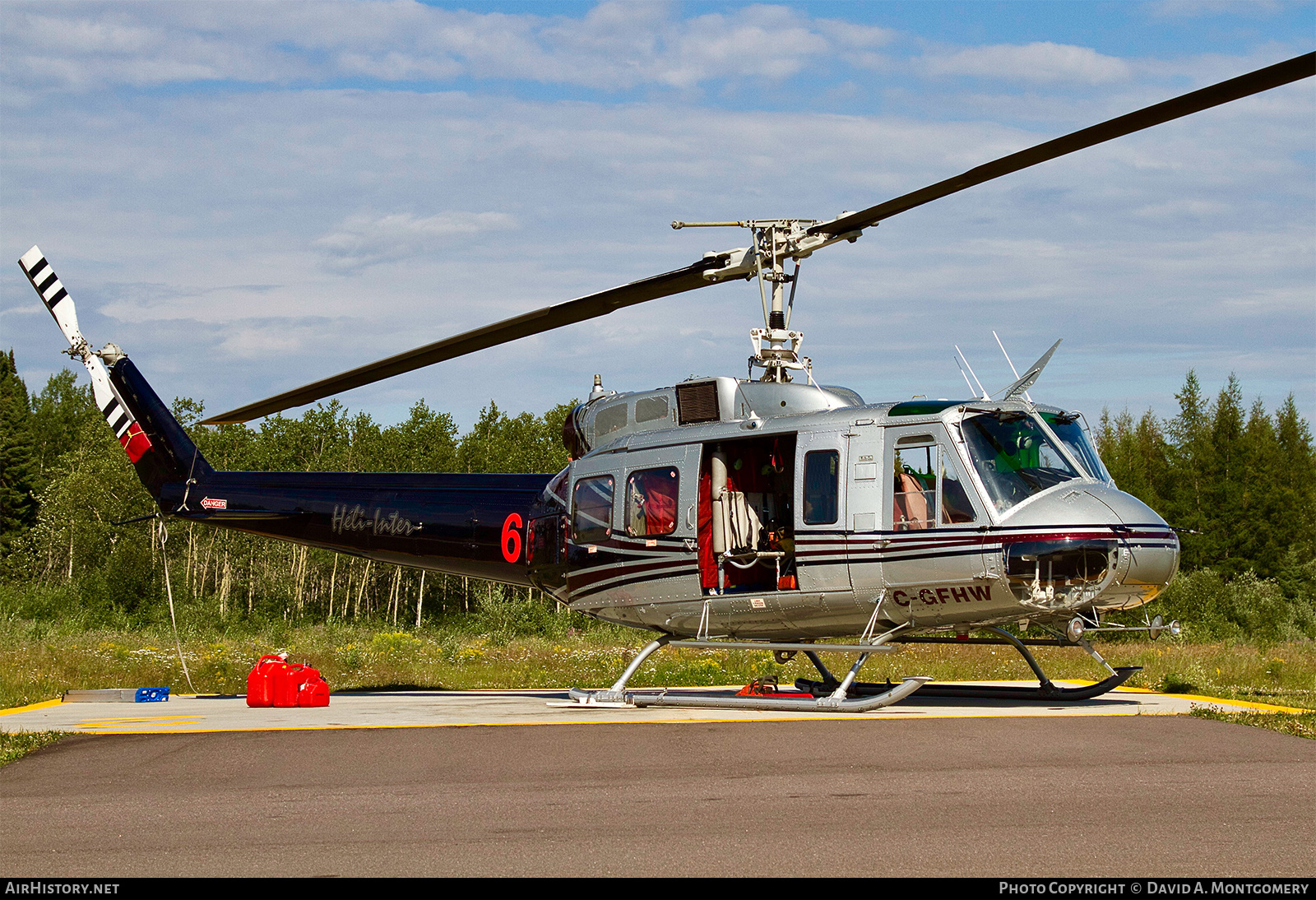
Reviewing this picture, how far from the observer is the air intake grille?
13.1m

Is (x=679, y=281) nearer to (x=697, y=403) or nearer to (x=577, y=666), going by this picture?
(x=697, y=403)

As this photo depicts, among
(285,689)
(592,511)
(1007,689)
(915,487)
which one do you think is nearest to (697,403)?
(592,511)

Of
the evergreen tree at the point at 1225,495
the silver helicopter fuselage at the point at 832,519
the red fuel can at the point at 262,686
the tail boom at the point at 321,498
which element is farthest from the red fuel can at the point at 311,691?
the evergreen tree at the point at 1225,495

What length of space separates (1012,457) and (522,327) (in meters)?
5.20

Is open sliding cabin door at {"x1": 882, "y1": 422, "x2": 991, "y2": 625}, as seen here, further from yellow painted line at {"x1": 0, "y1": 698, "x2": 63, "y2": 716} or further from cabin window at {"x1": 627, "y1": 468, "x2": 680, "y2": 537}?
yellow painted line at {"x1": 0, "y1": 698, "x2": 63, "y2": 716}

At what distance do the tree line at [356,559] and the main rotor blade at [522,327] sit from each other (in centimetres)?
3722

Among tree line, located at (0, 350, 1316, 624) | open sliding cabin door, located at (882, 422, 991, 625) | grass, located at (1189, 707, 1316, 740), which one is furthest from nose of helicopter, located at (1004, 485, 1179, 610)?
tree line, located at (0, 350, 1316, 624)

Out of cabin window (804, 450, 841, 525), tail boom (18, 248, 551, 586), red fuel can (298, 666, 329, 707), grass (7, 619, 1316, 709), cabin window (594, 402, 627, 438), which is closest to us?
cabin window (804, 450, 841, 525)

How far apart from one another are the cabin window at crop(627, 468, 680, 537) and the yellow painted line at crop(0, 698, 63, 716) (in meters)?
7.63

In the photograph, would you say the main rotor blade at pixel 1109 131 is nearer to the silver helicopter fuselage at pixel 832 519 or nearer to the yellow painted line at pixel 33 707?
the silver helicopter fuselage at pixel 832 519

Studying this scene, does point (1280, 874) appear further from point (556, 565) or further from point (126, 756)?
point (556, 565)

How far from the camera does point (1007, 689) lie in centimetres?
1315

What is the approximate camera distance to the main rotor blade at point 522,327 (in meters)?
12.1

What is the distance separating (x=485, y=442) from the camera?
206ft
